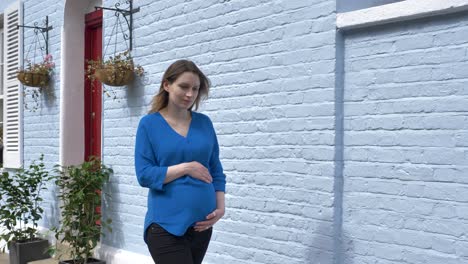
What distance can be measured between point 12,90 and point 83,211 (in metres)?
2.73

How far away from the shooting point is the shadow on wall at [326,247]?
11.5ft

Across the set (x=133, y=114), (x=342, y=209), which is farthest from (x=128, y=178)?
(x=342, y=209)

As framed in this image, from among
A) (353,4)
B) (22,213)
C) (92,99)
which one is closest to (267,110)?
(353,4)

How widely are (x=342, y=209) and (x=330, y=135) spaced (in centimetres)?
45

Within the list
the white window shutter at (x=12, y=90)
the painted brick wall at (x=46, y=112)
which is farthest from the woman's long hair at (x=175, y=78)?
the white window shutter at (x=12, y=90)

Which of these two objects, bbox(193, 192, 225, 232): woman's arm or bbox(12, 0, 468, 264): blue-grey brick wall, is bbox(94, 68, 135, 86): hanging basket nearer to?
bbox(12, 0, 468, 264): blue-grey brick wall

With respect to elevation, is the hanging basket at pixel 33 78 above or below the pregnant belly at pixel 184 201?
above

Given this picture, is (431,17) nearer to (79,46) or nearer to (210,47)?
(210,47)

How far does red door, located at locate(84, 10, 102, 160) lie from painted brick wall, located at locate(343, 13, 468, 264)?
375cm

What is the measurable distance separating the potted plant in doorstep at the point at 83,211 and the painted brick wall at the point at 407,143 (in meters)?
2.73

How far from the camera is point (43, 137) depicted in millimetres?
6789

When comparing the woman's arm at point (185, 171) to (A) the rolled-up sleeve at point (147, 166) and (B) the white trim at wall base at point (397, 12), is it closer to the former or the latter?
(A) the rolled-up sleeve at point (147, 166)

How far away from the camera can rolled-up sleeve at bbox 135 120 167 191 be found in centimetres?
273

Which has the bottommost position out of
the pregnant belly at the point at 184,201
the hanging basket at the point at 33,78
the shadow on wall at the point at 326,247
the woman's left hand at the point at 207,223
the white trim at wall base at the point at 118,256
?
the white trim at wall base at the point at 118,256
